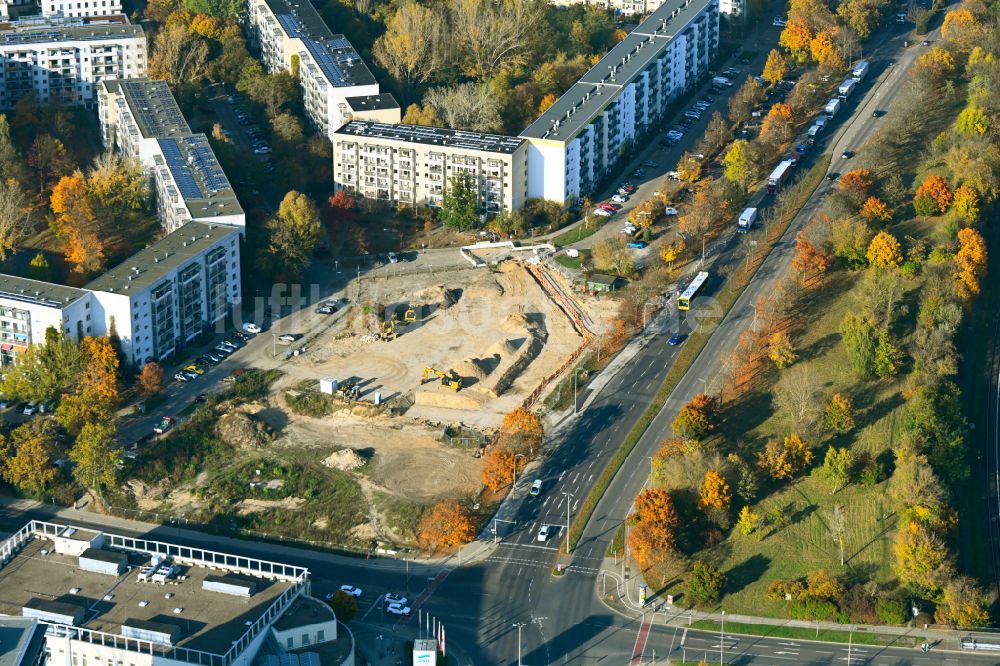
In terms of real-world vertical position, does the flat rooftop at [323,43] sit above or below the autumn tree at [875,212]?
above

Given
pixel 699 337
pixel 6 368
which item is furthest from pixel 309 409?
pixel 699 337

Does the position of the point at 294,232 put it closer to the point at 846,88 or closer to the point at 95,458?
the point at 95,458

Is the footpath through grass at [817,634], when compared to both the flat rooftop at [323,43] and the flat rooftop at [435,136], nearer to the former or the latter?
the flat rooftop at [435,136]

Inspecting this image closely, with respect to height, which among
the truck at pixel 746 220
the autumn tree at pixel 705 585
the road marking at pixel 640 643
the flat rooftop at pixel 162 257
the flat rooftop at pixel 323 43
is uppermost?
the flat rooftop at pixel 323 43

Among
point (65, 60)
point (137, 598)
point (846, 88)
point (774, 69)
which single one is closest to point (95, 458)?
point (137, 598)

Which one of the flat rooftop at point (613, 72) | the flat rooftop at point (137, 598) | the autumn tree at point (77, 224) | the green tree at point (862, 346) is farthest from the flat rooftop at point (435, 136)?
the flat rooftop at point (137, 598)

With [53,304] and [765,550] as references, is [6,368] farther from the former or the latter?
[765,550]

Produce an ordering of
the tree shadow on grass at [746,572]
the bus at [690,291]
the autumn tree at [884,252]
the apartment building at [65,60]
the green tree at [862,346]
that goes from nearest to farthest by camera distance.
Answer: the tree shadow on grass at [746,572]
the green tree at [862,346]
the bus at [690,291]
the autumn tree at [884,252]
the apartment building at [65,60]

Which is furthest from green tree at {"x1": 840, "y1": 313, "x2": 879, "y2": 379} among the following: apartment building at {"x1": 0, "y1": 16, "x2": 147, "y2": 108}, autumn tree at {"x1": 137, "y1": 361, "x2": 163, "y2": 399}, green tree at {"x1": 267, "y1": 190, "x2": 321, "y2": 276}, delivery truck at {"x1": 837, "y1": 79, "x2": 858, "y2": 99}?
apartment building at {"x1": 0, "y1": 16, "x2": 147, "y2": 108}
